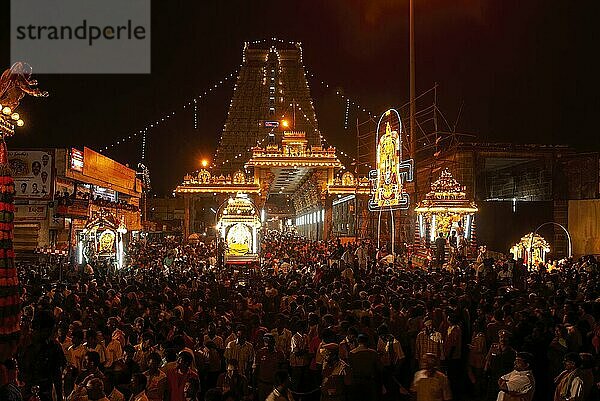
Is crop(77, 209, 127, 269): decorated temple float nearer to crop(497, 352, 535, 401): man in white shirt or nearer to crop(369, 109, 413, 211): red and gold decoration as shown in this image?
crop(369, 109, 413, 211): red and gold decoration

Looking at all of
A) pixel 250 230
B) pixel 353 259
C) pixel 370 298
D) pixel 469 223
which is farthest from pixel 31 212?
pixel 370 298

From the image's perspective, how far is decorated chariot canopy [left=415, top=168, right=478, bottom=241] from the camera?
23.4m

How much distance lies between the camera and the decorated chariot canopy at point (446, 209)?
76.9 ft

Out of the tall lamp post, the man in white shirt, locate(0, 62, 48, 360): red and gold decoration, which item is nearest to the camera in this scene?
locate(0, 62, 48, 360): red and gold decoration

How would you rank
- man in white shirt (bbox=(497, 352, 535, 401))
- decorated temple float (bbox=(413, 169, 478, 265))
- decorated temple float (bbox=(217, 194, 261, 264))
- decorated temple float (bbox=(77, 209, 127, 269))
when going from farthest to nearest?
decorated temple float (bbox=(217, 194, 261, 264)) → decorated temple float (bbox=(413, 169, 478, 265)) → decorated temple float (bbox=(77, 209, 127, 269)) → man in white shirt (bbox=(497, 352, 535, 401))

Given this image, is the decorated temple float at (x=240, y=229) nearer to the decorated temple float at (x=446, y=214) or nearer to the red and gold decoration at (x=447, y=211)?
the decorated temple float at (x=446, y=214)

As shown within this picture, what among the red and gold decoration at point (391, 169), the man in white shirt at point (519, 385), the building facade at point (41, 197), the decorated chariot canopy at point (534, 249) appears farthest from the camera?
the building facade at point (41, 197)

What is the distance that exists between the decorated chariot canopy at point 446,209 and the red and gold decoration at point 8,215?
62.4 ft

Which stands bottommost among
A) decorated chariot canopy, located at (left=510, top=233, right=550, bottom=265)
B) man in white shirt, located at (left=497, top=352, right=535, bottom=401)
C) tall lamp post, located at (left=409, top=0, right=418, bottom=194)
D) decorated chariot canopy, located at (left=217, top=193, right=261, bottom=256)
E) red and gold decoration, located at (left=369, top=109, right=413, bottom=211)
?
man in white shirt, located at (left=497, top=352, right=535, bottom=401)

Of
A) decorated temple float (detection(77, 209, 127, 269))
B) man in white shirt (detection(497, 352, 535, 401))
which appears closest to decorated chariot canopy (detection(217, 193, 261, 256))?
decorated temple float (detection(77, 209, 127, 269))

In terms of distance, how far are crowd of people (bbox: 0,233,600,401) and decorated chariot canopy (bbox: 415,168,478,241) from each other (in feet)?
34.1

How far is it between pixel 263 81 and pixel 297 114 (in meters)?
6.28

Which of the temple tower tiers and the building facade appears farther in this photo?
the temple tower tiers

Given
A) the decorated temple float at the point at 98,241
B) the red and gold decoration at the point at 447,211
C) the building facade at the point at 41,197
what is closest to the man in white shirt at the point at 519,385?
the red and gold decoration at the point at 447,211
